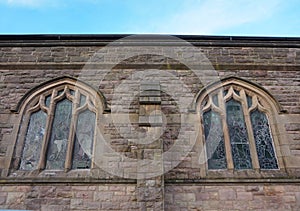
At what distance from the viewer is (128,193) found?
529cm

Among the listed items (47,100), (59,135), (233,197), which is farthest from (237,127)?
(47,100)

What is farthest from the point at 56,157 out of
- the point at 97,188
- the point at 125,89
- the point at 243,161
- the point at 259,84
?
the point at 259,84

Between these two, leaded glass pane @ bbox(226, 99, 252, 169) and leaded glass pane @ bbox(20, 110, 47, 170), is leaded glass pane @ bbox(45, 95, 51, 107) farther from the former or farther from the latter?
leaded glass pane @ bbox(226, 99, 252, 169)

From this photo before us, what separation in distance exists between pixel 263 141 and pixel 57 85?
5.28 m

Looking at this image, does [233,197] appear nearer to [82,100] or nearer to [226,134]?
[226,134]

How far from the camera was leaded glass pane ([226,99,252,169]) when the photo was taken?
586 centimetres

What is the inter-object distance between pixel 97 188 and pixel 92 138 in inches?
47.8

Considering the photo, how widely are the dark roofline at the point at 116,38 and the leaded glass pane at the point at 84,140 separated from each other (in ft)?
7.56

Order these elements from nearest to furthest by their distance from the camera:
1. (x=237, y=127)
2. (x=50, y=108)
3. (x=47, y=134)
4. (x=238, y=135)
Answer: (x=47, y=134), (x=238, y=135), (x=237, y=127), (x=50, y=108)

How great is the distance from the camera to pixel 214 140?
19.9ft

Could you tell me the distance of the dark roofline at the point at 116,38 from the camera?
7.46m

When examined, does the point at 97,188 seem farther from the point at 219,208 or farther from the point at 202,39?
the point at 202,39

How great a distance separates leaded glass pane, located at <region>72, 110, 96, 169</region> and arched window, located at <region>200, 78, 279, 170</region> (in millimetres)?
2659

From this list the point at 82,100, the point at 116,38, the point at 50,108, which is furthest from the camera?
the point at 116,38
